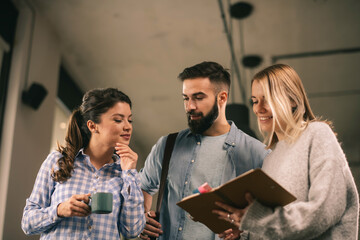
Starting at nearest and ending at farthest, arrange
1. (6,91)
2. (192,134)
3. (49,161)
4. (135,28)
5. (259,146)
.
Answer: (49,161), (259,146), (192,134), (6,91), (135,28)

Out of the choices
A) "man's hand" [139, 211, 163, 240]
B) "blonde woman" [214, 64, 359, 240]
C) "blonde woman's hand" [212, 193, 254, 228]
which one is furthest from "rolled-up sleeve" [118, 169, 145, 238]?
"blonde woman's hand" [212, 193, 254, 228]

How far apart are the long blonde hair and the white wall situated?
109 inches

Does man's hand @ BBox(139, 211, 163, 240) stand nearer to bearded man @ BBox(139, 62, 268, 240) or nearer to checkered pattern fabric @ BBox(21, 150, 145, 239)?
bearded man @ BBox(139, 62, 268, 240)

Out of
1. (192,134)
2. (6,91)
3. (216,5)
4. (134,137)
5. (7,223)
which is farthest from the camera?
(134,137)

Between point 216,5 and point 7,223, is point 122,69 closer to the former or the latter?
point 216,5

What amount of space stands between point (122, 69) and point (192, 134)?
3.54 meters

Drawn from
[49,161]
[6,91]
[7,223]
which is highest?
[6,91]

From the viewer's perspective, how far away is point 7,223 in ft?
11.7

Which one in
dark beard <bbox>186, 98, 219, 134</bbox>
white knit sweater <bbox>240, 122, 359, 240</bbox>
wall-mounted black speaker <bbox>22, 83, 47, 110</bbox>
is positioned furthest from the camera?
wall-mounted black speaker <bbox>22, 83, 47, 110</bbox>

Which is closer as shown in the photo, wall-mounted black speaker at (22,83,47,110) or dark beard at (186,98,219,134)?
dark beard at (186,98,219,134)

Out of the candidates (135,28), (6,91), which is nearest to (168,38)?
(135,28)

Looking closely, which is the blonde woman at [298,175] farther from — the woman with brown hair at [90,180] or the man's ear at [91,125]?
the man's ear at [91,125]

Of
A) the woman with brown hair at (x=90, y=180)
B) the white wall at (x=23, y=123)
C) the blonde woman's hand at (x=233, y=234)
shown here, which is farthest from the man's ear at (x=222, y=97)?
the white wall at (x=23, y=123)

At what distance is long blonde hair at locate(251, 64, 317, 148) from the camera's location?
1582mm
